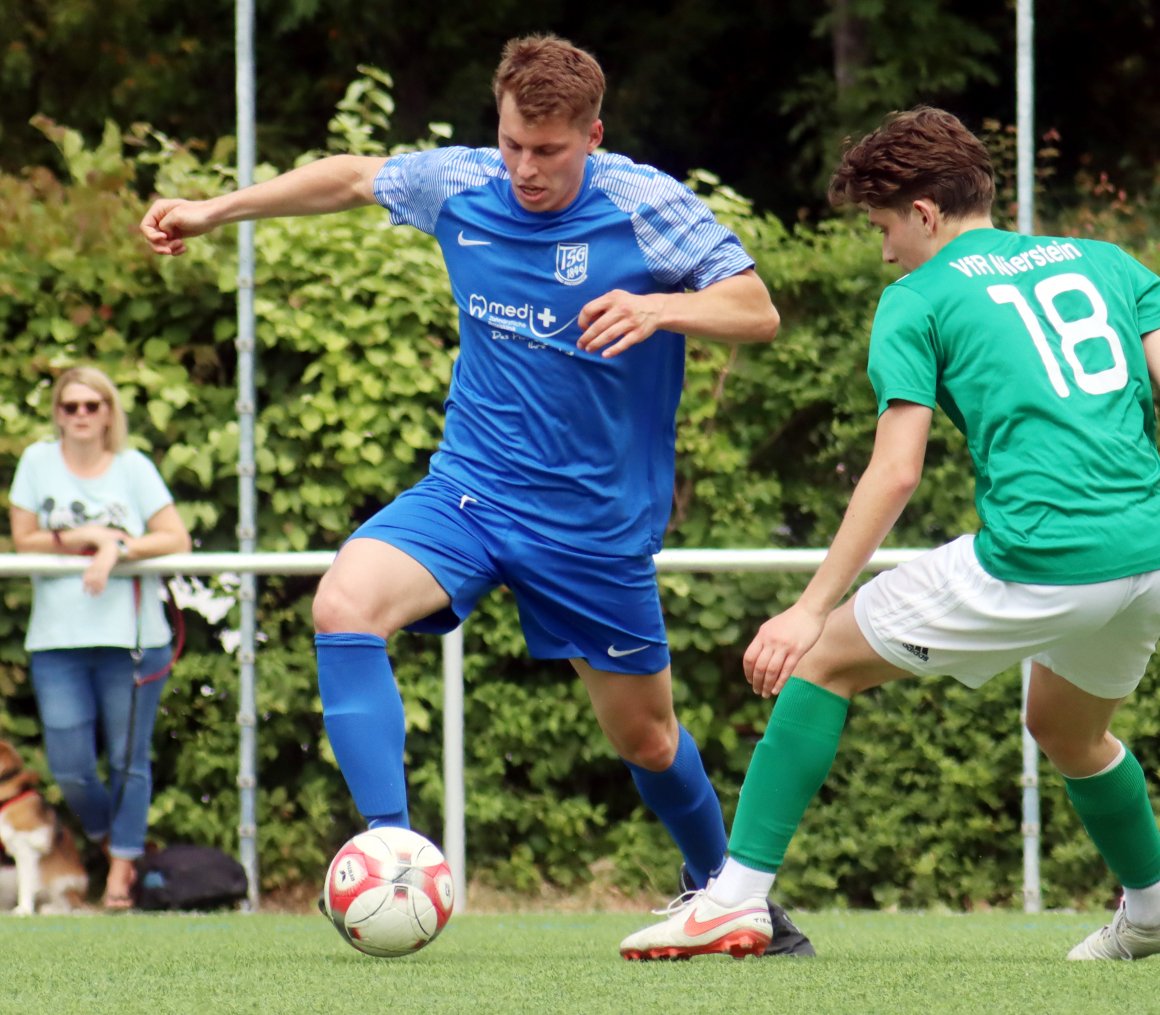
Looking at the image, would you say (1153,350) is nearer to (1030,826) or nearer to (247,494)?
(1030,826)

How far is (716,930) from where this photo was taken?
156 inches

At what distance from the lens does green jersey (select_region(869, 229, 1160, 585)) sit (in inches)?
144

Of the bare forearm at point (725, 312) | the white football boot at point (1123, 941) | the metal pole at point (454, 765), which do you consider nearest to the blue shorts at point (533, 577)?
the bare forearm at point (725, 312)

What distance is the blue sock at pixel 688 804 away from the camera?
4777 millimetres

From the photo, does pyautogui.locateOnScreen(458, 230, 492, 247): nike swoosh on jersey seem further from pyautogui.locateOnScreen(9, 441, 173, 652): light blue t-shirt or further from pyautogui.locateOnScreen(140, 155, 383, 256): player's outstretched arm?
pyautogui.locateOnScreen(9, 441, 173, 652): light blue t-shirt

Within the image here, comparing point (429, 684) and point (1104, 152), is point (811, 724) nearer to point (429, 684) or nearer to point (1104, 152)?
point (429, 684)

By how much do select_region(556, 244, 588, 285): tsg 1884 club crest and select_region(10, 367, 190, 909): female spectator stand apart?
2.63 meters

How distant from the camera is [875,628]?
377cm

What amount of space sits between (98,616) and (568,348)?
2.84 metres

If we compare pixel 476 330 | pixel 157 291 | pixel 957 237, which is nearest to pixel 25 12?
pixel 157 291

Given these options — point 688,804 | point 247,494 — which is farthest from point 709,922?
point 247,494

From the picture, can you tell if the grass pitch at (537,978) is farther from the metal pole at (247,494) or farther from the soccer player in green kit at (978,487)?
the metal pole at (247,494)

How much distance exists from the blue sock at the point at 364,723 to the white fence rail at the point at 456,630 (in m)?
2.30

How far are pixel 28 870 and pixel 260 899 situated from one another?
34.5 inches
